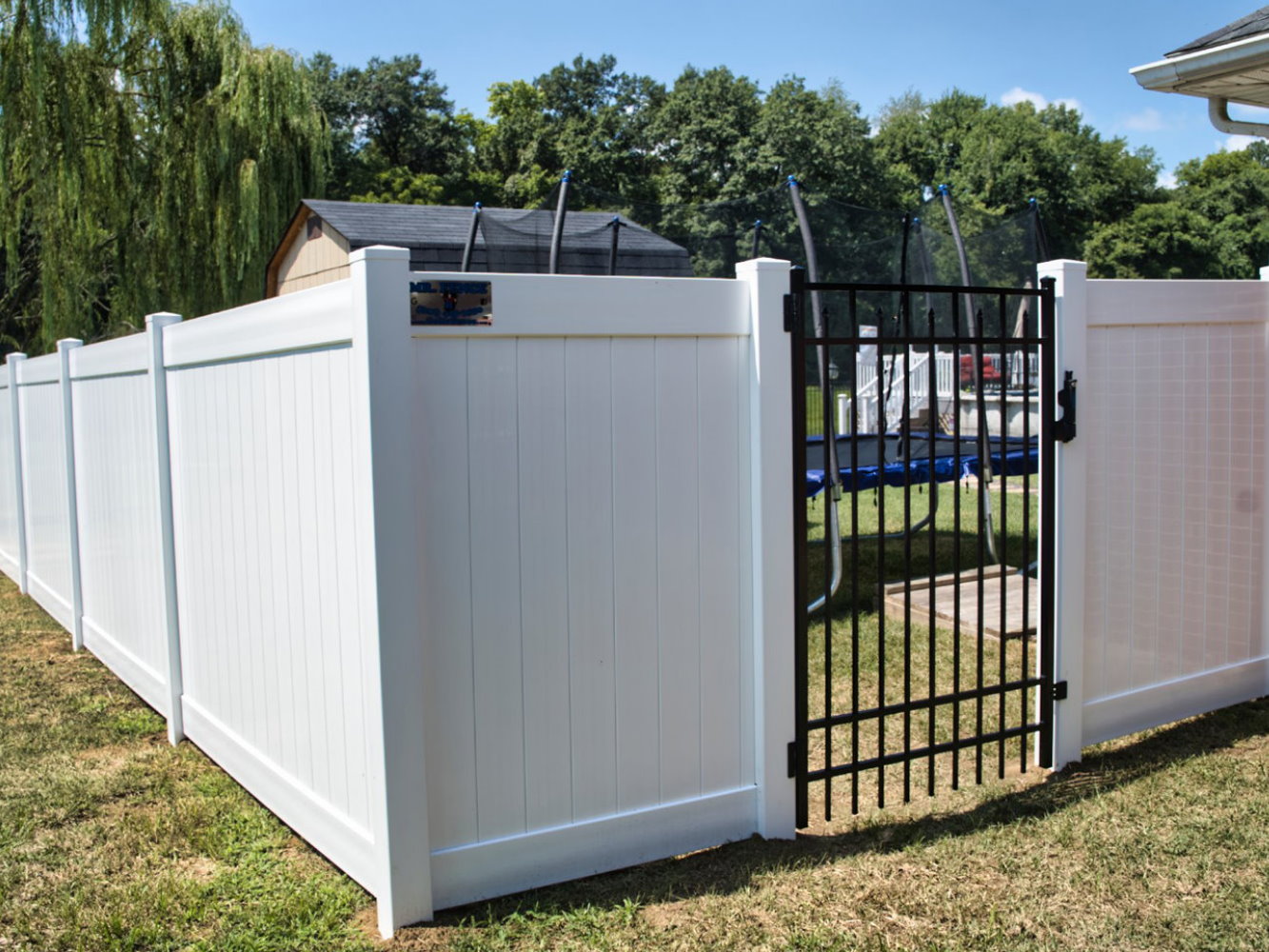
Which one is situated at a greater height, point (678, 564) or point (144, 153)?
point (144, 153)

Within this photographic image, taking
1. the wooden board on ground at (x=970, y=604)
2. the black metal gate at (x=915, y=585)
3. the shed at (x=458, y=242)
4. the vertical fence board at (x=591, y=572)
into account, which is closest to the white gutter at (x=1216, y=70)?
the black metal gate at (x=915, y=585)

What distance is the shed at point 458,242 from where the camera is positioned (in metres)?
9.66

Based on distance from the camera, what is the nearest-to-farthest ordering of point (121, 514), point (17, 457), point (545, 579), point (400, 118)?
point (545, 579) < point (121, 514) < point (17, 457) < point (400, 118)

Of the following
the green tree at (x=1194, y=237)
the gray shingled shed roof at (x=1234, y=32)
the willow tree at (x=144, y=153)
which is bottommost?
the gray shingled shed roof at (x=1234, y=32)

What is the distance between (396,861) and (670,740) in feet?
2.75

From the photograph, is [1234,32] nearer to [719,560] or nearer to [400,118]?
[719,560]

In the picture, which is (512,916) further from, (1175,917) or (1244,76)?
(1244,76)

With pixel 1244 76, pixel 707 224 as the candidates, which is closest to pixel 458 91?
pixel 707 224

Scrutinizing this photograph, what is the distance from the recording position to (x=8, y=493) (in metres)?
8.32

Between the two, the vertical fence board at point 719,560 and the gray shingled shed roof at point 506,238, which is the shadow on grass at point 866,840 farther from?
the gray shingled shed roof at point 506,238

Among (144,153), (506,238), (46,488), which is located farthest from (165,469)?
(144,153)

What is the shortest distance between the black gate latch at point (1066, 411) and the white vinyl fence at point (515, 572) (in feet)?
3.78

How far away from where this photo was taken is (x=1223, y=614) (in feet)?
13.9

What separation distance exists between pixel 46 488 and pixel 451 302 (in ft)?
17.5
